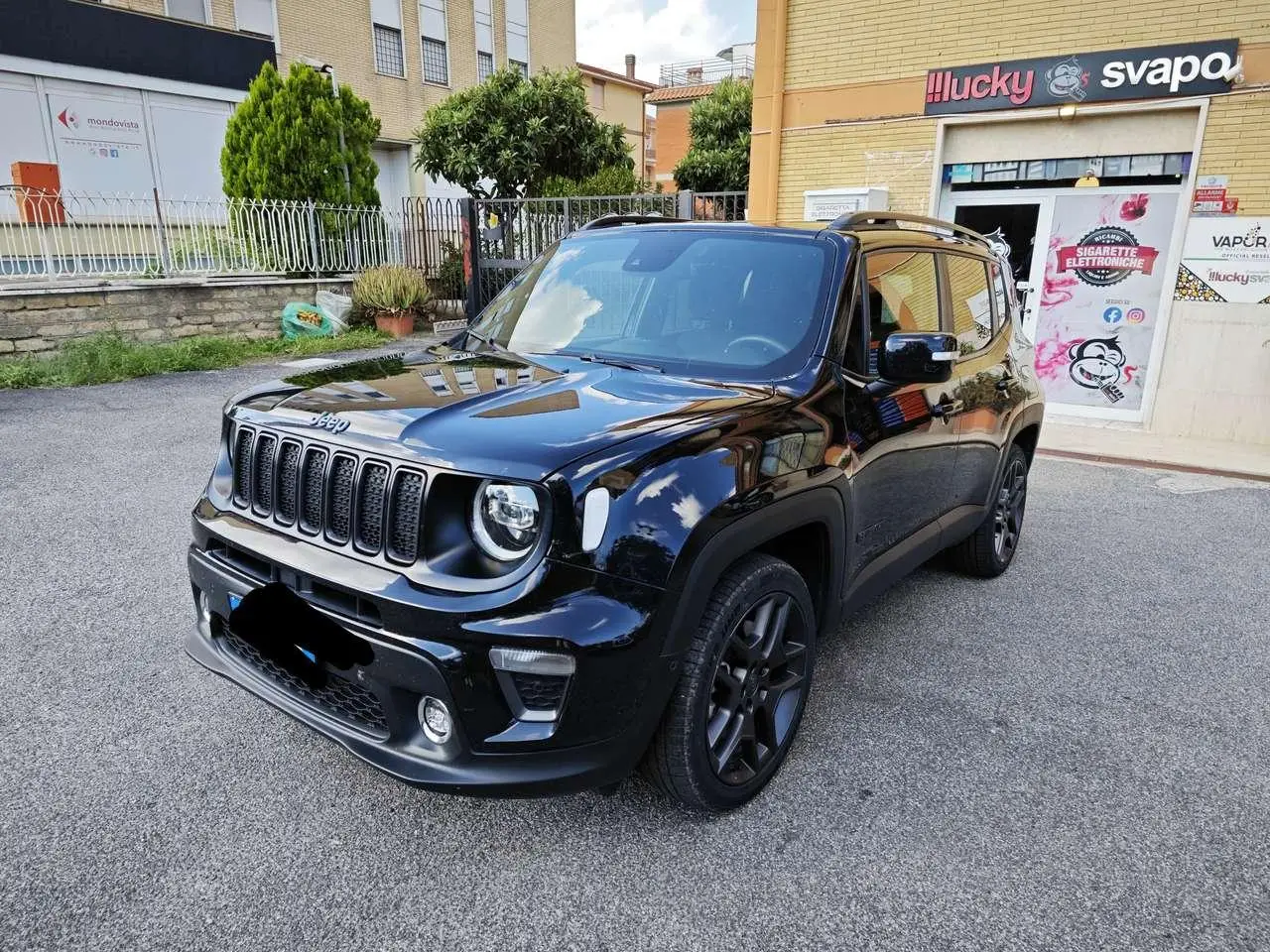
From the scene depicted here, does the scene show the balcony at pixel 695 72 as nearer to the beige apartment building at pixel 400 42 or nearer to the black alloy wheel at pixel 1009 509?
the beige apartment building at pixel 400 42

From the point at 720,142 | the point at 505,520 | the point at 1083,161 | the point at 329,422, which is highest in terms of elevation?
the point at 720,142

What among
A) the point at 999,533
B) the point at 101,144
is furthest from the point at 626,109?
the point at 999,533

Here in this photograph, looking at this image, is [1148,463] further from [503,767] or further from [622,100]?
[622,100]

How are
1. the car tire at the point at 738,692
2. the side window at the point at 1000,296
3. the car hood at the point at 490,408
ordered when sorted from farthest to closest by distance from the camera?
the side window at the point at 1000,296 < the car tire at the point at 738,692 < the car hood at the point at 490,408

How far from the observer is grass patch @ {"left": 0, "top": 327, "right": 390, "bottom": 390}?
9430 mm

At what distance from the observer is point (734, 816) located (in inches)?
102

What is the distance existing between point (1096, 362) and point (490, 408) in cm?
896

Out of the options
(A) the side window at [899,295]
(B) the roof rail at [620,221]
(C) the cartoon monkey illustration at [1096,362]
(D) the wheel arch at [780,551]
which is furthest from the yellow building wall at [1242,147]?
(D) the wheel arch at [780,551]

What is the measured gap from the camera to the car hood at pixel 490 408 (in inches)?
82.8

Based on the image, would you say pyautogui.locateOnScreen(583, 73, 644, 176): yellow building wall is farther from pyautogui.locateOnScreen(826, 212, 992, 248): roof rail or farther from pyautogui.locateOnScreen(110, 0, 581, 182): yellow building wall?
pyautogui.locateOnScreen(826, 212, 992, 248): roof rail

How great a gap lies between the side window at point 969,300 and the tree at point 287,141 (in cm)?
1310

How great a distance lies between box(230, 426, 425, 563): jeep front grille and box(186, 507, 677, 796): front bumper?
9 cm

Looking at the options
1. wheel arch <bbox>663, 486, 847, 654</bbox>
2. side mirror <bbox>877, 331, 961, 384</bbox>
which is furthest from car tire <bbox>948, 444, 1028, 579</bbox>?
wheel arch <bbox>663, 486, 847, 654</bbox>

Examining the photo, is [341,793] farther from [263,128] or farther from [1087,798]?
[263,128]
